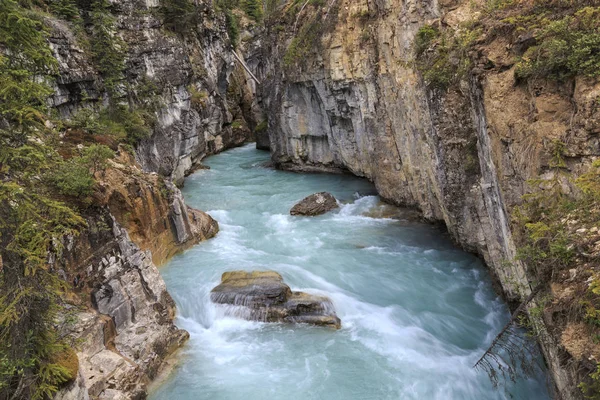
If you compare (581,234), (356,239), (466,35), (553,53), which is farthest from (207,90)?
(581,234)

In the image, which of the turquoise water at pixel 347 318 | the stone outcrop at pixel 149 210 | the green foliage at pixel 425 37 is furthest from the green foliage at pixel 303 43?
the stone outcrop at pixel 149 210

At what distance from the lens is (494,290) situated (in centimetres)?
1086

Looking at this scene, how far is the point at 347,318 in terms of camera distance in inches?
397

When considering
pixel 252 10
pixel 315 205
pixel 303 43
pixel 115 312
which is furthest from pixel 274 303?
pixel 252 10

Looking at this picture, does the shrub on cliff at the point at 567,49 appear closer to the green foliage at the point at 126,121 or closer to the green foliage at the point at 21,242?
the green foliage at the point at 21,242

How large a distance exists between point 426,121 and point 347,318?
21.4 feet

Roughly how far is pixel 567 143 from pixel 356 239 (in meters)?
8.93

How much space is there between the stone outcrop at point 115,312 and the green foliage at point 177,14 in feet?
48.7

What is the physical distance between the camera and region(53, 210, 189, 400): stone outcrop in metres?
7.39

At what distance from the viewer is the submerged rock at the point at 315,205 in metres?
17.0

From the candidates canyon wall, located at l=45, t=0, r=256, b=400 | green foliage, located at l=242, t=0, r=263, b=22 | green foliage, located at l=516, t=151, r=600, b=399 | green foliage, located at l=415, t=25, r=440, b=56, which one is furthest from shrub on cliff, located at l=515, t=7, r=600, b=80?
green foliage, located at l=242, t=0, r=263, b=22

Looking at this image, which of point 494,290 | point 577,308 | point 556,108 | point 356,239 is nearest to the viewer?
point 577,308

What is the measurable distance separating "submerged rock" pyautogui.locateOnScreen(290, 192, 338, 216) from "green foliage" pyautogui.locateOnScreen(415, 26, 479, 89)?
717 cm

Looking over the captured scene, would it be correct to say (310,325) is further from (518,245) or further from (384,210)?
(384,210)
